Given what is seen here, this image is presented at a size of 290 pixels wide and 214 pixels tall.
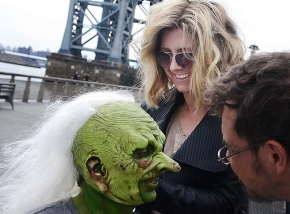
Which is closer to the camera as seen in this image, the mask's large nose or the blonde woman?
the mask's large nose

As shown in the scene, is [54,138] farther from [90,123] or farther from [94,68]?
[94,68]

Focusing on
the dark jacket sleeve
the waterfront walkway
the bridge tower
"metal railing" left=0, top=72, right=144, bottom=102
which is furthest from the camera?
the bridge tower

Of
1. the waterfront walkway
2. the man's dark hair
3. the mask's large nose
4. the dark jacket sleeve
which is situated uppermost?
the man's dark hair

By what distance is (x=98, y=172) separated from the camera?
1658 millimetres

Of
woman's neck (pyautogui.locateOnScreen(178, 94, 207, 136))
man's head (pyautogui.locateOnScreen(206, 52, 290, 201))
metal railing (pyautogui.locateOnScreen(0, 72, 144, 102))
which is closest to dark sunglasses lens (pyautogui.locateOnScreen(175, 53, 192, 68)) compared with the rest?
woman's neck (pyautogui.locateOnScreen(178, 94, 207, 136))

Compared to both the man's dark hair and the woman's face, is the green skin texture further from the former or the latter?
the woman's face

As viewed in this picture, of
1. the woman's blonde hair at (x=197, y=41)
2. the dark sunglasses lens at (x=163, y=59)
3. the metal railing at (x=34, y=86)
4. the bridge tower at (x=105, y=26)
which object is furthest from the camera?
the bridge tower at (x=105, y=26)

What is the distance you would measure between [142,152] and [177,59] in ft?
2.93

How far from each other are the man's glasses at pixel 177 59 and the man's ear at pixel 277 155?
0.88 metres

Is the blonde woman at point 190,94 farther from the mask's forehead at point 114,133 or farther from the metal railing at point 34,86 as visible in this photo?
the metal railing at point 34,86

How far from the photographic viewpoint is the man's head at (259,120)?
155 cm

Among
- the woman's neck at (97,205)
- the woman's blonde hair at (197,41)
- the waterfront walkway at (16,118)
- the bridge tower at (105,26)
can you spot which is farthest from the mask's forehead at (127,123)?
the bridge tower at (105,26)

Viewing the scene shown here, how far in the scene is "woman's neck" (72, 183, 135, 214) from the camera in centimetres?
170

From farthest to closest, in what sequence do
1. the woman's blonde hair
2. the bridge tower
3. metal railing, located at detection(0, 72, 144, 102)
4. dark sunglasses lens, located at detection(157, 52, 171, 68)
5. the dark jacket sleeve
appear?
1. the bridge tower
2. metal railing, located at detection(0, 72, 144, 102)
3. dark sunglasses lens, located at detection(157, 52, 171, 68)
4. the woman's blonde hair
5. the dark jacket sleeve
